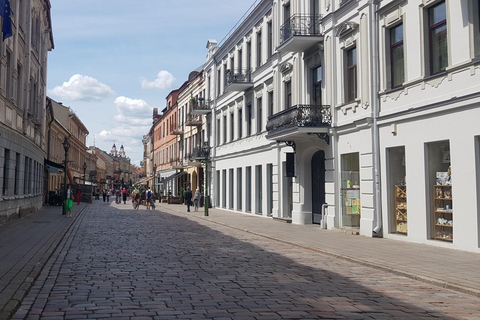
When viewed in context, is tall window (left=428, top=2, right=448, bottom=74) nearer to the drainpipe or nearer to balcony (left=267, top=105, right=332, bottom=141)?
the drainpipe

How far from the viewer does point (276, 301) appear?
7320 millimetres

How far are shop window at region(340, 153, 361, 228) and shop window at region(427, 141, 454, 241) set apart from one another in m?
3.90

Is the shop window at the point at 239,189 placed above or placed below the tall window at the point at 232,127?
below

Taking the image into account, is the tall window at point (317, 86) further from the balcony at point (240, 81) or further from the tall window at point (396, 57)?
the balcony at point (240, 81)

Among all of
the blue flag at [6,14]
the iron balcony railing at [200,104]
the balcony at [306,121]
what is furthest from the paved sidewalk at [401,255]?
the iron balcony railing at [200,104]

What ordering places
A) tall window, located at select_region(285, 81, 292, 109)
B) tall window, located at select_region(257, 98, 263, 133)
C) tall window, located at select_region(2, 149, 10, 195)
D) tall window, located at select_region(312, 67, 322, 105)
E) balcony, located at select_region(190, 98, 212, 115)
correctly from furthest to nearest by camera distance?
1. balcony, located at select_region(190, 98, 212, 115)
2. tall window, located at select_region(257, 98, 263, 133)
3. tall window, located at select_region(285, 81, 292, 109)
4. tall window, located at select_region(2, 149, 10, 195)
5. tall window, located at select_region(312, 67, 322, 105)

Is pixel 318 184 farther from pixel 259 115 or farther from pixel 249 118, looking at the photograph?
pixel 249 118

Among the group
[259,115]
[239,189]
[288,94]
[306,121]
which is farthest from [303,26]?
[239,189]

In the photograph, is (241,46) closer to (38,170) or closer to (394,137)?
(38,170)

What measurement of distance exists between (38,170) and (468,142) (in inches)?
1055

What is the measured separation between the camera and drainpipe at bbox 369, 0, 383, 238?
53.1 ft

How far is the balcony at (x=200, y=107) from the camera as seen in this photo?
39.1 m

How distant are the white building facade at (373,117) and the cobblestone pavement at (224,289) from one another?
12.3 feet

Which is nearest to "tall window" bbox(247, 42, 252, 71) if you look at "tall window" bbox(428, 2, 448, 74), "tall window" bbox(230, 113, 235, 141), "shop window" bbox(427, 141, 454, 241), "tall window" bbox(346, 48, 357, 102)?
"tall window" bbox(230, 113, 235, 141)
